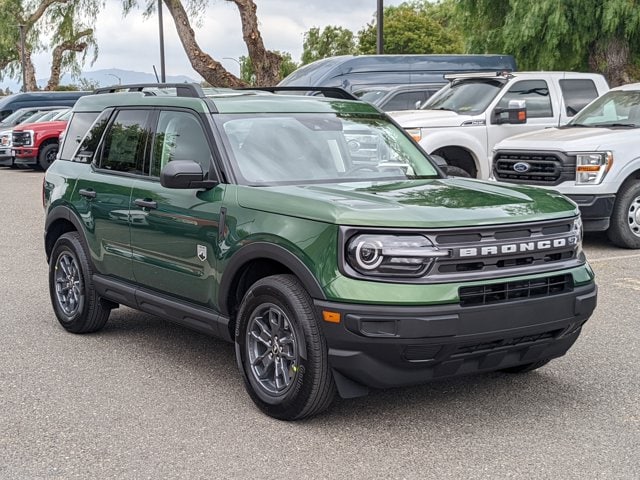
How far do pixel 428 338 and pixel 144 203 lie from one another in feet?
7.89

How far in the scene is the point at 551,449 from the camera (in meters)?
4.70

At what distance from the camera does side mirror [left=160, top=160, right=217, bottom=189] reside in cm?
556

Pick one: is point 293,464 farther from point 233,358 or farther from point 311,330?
point 233,358

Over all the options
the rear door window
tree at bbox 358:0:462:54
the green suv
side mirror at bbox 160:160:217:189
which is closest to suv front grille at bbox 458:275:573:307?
the green suv

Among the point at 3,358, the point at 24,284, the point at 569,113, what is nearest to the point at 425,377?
the point at 3,358

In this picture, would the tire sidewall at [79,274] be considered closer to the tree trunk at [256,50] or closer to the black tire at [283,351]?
the black tire at [283,351]

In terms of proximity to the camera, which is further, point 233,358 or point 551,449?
point 233,358

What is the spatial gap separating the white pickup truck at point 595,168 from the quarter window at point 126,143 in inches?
224

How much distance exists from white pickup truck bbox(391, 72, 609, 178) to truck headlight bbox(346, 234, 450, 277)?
840 centimetres

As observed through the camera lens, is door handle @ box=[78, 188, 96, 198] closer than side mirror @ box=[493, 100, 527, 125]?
Yes

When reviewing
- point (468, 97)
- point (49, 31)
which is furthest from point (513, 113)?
point (49, 31)

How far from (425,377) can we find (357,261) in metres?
0.69

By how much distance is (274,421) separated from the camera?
5160mm

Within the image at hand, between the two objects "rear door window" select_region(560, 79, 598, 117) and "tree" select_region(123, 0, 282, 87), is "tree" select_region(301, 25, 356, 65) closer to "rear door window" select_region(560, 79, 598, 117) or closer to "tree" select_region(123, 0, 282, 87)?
"tree" select_region(123, 0, 282, 87)
